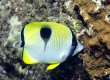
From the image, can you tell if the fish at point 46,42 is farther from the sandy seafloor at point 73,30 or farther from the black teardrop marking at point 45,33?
the sandy seafloor at point 73,30

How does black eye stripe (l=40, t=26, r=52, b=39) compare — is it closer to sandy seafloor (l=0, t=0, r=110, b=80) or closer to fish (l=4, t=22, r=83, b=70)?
fish (l=4, t=22, r=83, b=70)

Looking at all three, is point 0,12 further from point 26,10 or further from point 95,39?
point 95,39

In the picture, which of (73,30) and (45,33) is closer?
(45,33)

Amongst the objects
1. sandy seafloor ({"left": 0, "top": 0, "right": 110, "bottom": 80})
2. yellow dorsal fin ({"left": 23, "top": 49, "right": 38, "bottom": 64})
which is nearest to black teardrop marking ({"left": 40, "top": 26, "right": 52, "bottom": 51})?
yellow dorsal fin ({"left": 23, "top": 49, "right": 38, "bottom": 64})

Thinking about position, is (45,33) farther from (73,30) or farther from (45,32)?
(73,30)

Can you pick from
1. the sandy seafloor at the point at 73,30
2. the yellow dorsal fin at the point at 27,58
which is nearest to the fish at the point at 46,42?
the yellow dorsal fin at the point at 27,58

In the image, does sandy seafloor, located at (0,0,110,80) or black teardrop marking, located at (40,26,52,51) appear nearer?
black teardrop marking, located at (40,26,52,51)

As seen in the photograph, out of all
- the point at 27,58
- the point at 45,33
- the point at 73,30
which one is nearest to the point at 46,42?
the point at 45,33

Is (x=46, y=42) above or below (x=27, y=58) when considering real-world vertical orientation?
above
